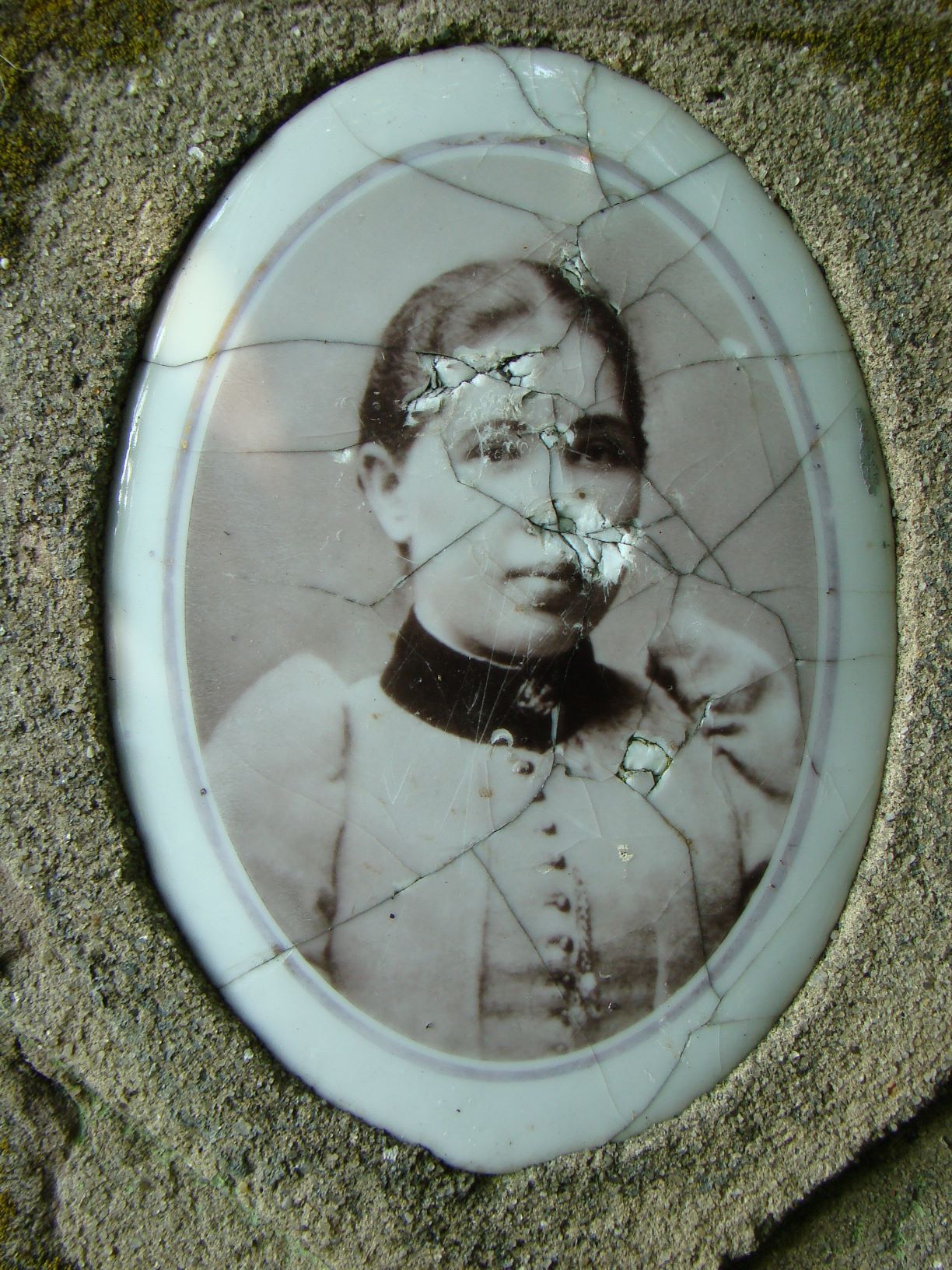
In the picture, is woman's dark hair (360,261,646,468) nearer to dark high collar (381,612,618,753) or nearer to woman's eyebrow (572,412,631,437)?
woman's eyebrow (572,412,631,437)

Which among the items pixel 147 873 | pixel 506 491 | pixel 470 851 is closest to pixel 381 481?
pixel 506 491

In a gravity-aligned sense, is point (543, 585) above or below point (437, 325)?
below

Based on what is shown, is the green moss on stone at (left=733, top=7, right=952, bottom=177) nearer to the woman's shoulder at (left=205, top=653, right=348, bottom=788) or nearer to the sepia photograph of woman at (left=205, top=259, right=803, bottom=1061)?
the sepia photograph of woman at (left=205, top=259, right=803, bottom=1061)

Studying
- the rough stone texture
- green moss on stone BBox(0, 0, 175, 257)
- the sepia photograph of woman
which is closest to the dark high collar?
Answer: the sepia photograph of woman

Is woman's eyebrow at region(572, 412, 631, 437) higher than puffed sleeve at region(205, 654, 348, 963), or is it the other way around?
woman's eyebrow at region(572, 412, 631, 437)

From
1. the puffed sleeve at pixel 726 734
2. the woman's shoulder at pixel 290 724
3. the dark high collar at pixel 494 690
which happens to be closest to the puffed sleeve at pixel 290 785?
the woman's shoulder at pixel 290 724

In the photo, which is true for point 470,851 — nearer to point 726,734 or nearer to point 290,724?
point 290,724

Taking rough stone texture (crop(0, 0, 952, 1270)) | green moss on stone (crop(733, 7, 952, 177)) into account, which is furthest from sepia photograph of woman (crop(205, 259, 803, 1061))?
green moss on stone (crop(733, 7, 952, 177))
